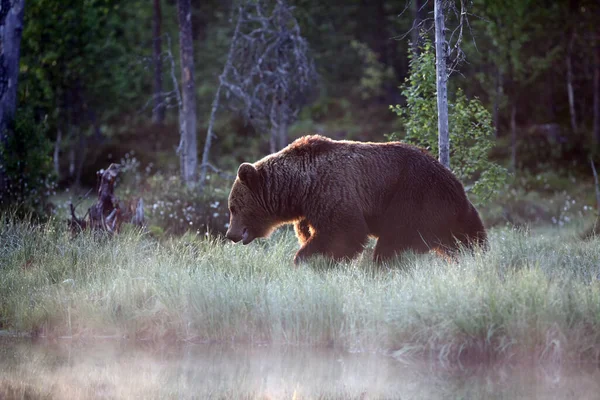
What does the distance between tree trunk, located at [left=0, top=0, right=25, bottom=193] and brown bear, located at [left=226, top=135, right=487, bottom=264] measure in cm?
689

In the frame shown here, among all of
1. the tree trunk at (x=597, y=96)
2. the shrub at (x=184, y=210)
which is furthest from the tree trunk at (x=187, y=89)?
the tree trunk at (x=597, y=96)

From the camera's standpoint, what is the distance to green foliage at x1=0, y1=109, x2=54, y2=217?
46.9 ft

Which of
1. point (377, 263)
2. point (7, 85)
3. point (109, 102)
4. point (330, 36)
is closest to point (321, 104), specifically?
point (330, 36)

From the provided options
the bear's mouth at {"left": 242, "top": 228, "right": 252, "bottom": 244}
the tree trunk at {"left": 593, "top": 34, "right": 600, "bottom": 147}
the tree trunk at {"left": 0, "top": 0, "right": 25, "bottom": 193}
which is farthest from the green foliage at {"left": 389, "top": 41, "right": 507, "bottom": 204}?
the tree trunk at {"left": 593, "top": 34, "right": 600, "bottom": 147}

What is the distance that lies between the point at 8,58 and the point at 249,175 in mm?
7422

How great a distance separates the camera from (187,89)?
57.3 ft

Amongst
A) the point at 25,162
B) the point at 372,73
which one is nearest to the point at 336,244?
the point at 25,162

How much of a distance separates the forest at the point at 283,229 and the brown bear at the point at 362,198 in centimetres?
29

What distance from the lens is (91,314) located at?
8.17m

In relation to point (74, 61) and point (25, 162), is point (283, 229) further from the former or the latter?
point (74, 61)

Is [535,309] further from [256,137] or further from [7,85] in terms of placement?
[256,137]

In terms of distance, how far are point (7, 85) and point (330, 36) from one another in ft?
69.8

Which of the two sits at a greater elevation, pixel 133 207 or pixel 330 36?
pixel 330 36

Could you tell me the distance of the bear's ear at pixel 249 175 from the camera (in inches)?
376
